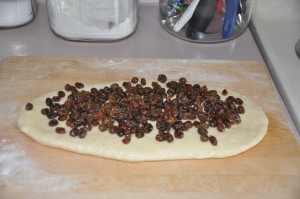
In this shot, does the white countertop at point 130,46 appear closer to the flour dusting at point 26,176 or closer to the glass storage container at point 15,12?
the glass storage container at point 15,12

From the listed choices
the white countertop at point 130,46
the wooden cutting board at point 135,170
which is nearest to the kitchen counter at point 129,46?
the white countertop at point 130,46

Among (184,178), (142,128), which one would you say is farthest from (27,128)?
(184,178)

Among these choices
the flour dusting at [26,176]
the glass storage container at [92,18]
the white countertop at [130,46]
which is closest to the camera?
the flour dusting at [26,176]

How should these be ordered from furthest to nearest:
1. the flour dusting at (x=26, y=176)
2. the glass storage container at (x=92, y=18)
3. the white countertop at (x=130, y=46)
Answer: the white countertop at (x=130, y=46), the glass storage container at (x=92, y=18), the flour dusting at (x=26, y=176)

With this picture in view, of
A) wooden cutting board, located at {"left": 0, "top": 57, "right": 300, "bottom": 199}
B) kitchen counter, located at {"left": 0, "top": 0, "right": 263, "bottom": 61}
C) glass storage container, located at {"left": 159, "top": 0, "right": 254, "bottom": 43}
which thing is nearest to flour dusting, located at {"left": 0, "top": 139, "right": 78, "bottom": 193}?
wooden cutting board, located at {"left": 0, "top": 57, "right": 300, "bottom": 199}

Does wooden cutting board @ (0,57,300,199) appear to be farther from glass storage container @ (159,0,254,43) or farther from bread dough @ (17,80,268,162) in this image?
glass storage container @ (159,0,254,43)

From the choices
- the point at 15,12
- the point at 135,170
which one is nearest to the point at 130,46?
the point at 15,12
